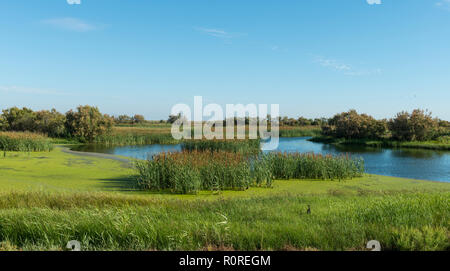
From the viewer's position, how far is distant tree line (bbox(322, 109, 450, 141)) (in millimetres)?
33812

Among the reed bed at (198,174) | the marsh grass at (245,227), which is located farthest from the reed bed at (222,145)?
the marsh grass at (245,227)

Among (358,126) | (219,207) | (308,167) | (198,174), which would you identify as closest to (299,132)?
(358,126)

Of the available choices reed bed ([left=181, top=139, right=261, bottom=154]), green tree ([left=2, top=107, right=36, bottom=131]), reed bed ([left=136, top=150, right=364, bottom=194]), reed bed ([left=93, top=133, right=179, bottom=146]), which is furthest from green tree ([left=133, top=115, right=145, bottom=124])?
reed bed ([left=136, top=150, right=364, bottom=194])

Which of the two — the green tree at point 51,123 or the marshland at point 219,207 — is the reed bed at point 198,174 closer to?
the marshland at point 219,207

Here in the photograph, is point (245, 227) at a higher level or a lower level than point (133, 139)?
lower

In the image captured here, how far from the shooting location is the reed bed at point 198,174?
10469 mm

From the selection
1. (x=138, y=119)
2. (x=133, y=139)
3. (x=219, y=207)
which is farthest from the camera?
(x=138, y=119)

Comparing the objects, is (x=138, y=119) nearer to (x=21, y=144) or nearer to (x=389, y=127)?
(x=21, y=144)

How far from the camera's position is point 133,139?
115 ft

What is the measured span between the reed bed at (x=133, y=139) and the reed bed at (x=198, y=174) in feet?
80.1

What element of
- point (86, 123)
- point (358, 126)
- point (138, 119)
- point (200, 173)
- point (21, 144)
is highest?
point (138, 119)

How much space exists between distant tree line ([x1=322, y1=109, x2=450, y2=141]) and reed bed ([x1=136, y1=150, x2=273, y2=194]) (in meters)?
29.3

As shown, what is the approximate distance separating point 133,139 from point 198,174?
26.3 m
